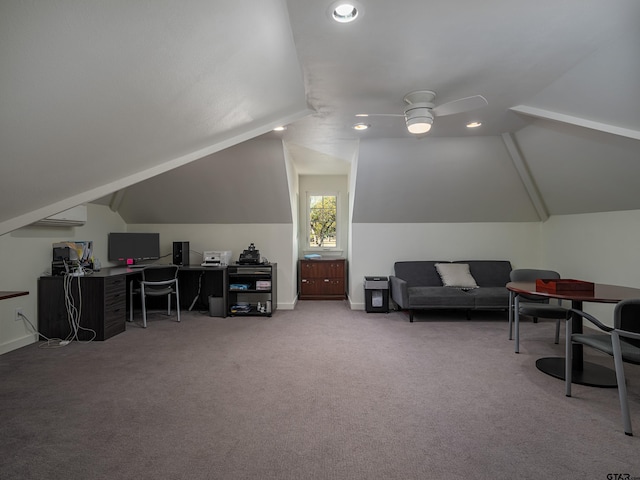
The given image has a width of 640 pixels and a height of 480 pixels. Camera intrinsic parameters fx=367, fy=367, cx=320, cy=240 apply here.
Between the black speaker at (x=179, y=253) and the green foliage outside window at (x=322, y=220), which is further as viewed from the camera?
the green foliage outside window at (x=322, y=220)

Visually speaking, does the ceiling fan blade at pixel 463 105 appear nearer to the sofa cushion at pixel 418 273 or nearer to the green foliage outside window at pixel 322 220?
the sofa cushion at pixel 418 273

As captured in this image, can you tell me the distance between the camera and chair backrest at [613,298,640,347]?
2.35 m

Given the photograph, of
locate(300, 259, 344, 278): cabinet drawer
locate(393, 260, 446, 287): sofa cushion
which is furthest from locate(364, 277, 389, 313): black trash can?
locate(300, 259, 344, 278): cabinet drawer

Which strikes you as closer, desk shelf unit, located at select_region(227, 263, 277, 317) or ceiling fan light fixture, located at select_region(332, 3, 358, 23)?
ceiling fan light fixture, located at select_region(332, 3, 358, 23)

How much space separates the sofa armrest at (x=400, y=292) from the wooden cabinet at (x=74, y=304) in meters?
3.82

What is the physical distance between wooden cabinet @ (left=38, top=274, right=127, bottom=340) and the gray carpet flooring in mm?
261

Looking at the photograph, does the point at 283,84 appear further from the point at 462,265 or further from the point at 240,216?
the point at 462,265

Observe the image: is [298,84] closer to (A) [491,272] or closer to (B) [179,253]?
(B) [179,253]

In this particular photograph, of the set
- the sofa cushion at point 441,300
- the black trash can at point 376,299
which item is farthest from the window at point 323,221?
the sofa cushion at point 441,300

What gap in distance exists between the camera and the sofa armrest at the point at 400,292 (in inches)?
207

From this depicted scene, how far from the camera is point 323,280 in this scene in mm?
6832

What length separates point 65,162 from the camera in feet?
7.67

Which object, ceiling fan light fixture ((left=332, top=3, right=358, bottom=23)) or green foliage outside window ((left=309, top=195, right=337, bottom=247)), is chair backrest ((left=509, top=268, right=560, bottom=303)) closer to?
ceiling fan light fixture ((left=332, top=3, right=358, bottom=23))

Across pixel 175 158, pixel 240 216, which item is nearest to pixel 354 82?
pixel 175 158
